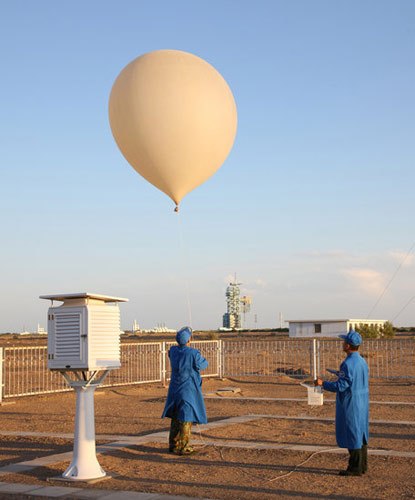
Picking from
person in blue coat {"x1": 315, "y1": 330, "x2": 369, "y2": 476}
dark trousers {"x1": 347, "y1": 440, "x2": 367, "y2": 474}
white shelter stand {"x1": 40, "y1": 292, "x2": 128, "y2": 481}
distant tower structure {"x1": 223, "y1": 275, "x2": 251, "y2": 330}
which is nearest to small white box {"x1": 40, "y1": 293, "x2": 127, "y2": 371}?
white shelter stand {"x1": 40, "y1": 292, "x2": 128, "y2": 481}

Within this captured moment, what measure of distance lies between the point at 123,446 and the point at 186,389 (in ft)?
4.58

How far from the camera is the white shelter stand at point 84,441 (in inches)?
336

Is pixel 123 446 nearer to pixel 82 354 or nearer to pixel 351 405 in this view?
pixel 82 354

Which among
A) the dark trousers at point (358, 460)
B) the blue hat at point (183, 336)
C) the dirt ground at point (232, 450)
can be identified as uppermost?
the blue hat at point (183, 336)

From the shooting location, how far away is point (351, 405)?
8516 mm

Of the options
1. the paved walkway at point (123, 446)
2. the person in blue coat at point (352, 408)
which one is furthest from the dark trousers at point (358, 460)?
the paved walkway at point (123, 446)

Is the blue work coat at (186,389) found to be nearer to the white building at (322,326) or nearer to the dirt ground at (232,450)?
the dirt ground at (232,450)

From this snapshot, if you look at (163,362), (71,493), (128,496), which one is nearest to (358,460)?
(128,496)

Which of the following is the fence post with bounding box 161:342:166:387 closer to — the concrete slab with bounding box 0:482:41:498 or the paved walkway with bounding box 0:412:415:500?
the paved walkway with bounding box 0:412:415:500

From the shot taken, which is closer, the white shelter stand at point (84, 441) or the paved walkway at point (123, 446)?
the paved walkway at point (123, 446)

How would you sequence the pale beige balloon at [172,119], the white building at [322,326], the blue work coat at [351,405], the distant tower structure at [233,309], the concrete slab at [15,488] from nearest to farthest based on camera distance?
the concrete slab at [15,488]
the blue work coat at [351,405]
the pale beige balloon at [172,119]
the white building at [322,326]
the distant tower structure at [233,309]

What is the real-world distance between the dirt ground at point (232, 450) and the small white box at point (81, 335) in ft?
4.38

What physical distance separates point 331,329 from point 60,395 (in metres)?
54.6

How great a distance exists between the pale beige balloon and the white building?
59700 millimetres
